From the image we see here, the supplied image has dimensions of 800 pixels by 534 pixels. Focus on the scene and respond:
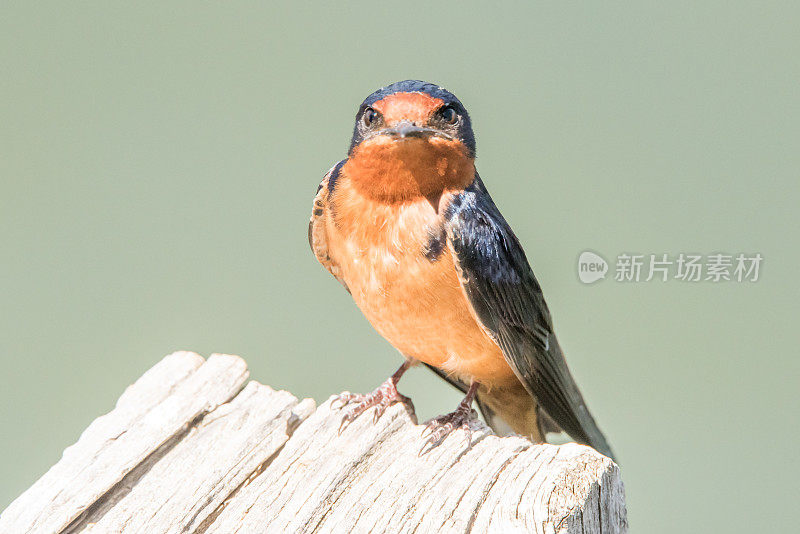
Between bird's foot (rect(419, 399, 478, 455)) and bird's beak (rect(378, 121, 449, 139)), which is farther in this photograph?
bird's foot (rect(419, 399, 478, 455))

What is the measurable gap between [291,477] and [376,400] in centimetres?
53

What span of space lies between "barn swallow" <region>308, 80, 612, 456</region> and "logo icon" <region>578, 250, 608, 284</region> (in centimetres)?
91

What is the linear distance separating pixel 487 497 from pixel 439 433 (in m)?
0.41

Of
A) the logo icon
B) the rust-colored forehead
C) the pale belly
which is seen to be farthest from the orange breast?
the logo icon

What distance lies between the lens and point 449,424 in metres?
2.90

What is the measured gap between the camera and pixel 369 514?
247 centimetres

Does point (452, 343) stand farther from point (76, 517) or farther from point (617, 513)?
point (76, 517)

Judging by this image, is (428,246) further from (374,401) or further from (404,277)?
(374,401)

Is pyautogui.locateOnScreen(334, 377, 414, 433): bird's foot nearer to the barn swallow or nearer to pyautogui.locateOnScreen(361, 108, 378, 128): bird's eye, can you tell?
the barn swallow

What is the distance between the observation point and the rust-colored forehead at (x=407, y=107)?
271 cm

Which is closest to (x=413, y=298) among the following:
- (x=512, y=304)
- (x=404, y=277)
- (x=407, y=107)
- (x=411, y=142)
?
(x=404, y=277)

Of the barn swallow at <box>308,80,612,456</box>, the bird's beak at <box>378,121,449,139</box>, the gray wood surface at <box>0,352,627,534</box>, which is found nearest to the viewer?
the gray wood surface at <box>0,352,627,534</box>

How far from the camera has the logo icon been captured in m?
4.00

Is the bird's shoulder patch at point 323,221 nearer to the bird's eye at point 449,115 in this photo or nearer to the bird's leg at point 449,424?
the bird's eye at point 449,115
